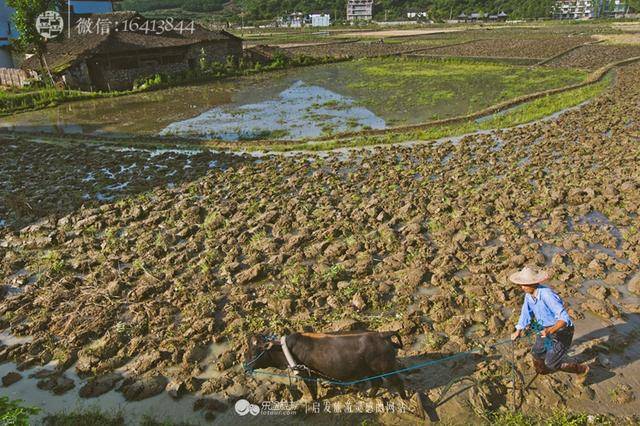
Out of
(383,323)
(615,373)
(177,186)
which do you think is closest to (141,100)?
(177,186)

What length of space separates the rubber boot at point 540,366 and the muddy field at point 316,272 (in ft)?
0.38

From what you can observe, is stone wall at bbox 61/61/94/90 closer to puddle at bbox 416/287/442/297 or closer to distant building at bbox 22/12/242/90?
distant building at bbox 22/12/242/90

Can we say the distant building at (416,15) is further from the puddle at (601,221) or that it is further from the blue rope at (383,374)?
the blue rope at (383,374)

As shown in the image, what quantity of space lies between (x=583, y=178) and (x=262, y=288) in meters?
8.61

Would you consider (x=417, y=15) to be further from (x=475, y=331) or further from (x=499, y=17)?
(x=475, y=331)

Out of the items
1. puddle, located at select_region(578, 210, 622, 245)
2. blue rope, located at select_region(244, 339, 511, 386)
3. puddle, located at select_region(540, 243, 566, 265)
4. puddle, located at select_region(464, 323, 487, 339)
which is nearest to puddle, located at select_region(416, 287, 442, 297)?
puddle, located at select_region(464, 323, 487, 339)

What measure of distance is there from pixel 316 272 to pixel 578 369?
4.00 meters

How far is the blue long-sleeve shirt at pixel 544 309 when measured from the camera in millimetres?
4457

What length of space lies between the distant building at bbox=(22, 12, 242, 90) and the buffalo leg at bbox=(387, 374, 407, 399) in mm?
30126

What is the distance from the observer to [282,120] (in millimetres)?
19844

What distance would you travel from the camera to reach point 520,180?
10969 millimetres

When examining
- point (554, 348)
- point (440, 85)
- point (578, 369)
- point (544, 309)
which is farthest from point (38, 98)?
point (578, 369)

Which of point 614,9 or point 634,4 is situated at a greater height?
point 614,9

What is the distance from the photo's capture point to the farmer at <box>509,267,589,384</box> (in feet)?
14.7
